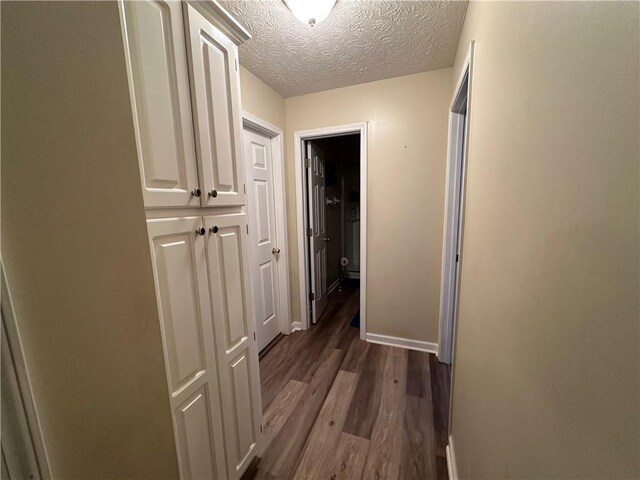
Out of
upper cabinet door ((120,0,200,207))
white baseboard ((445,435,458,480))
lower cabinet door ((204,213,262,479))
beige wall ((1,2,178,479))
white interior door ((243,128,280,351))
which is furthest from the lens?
white interior door ((243,128,280,351))

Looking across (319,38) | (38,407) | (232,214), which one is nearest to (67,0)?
(232,214)

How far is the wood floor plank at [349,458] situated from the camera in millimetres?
1271

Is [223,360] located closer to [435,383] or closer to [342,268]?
[435,383]

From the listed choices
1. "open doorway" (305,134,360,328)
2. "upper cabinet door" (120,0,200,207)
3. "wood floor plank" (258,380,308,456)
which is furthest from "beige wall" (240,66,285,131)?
"wood floor plank" (258,380,308,456)

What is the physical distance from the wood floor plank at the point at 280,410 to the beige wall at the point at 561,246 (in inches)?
44.5

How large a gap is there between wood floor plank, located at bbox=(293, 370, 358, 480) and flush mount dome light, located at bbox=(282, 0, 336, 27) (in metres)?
2.33

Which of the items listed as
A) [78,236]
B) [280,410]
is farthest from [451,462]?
[78,236]

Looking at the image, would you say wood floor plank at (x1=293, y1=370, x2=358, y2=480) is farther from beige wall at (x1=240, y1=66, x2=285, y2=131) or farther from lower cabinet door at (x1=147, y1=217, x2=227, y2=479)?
beige wall at (x1=240, y1=66, x2=285, y2=131)

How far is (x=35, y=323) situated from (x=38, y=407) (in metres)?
0.22

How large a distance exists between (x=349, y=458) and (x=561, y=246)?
152 centimetres

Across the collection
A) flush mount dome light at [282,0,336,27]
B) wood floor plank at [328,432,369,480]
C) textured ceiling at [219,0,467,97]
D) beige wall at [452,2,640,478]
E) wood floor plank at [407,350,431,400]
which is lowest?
wood floor plank at [407,350,431,400]

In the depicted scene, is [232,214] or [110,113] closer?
[110,113]

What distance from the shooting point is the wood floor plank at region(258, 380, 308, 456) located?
1.50 metres

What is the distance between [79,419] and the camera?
682 mm
